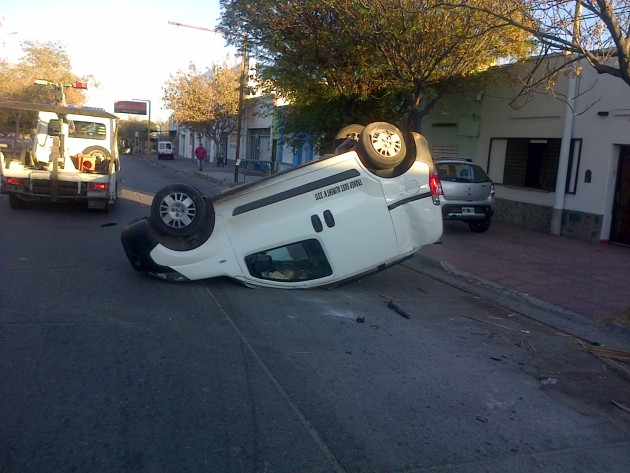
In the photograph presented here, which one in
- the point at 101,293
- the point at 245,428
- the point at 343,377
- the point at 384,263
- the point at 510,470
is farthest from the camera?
the point at 384,263

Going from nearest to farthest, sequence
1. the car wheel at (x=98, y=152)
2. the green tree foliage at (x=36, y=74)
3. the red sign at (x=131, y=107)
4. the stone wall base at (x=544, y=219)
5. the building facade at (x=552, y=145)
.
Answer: the building facade at (x=552, y=145) → the stone wall base at (x=544, y=219) → the car wheel at (x=98, y=152) → the green tree foliage at (x=36, y=74) → the red sign at (x=131, y=107)

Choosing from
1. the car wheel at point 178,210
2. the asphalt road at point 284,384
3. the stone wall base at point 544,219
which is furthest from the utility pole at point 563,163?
the car wheel at point 178,210

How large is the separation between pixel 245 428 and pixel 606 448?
8.29ft

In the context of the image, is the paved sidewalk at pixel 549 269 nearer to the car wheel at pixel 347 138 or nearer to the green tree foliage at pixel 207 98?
the car wheel at pixel 347 138

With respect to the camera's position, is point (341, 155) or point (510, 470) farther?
point (341, 155)

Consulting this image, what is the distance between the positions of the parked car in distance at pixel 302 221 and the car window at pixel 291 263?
0.04ft

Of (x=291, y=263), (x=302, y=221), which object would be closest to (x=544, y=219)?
(x=291, y=263)

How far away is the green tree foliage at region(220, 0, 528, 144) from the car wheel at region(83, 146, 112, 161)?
196 inches

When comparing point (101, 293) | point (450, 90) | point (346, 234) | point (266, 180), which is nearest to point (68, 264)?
point (101, 293)

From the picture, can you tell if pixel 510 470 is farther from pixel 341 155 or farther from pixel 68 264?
pixel 68 264

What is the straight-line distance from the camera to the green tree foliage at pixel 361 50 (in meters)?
14.0

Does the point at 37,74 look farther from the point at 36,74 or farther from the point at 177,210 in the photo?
the point at 177,210

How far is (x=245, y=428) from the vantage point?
4.47 metres

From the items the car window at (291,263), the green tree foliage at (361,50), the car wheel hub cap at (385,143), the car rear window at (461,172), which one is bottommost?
the car window at (291,263)
